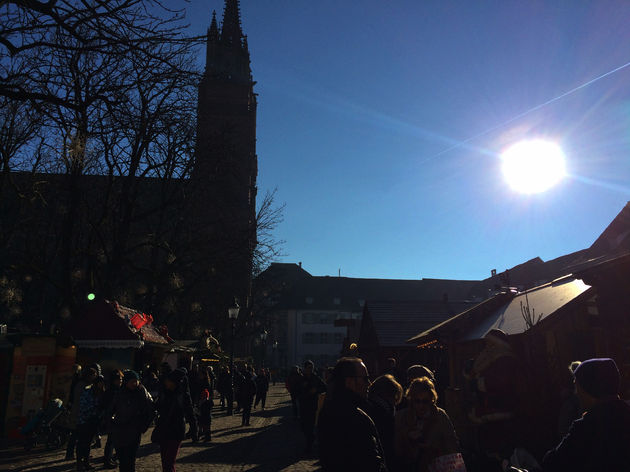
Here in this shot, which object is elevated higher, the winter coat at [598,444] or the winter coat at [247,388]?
the winter coat at [598,444]

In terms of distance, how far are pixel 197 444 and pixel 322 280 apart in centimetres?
7161

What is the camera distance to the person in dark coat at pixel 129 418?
6.77m

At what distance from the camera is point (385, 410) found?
458 centimetres

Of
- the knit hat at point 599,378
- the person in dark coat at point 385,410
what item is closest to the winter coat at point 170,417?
the person in dark coat at point 385,410

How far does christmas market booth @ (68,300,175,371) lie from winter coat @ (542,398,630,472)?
12.9 m

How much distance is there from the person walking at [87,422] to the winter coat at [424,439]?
6217 mm

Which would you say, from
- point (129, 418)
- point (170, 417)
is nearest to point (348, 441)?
point (170, 417)

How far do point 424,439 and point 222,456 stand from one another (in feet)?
25.6

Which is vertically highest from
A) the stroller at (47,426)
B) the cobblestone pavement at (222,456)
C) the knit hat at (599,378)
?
the knit hat at (599,378)

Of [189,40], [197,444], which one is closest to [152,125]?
[197,444]

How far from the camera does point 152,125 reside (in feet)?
55.1

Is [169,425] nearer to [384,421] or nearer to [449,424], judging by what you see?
[384,421]

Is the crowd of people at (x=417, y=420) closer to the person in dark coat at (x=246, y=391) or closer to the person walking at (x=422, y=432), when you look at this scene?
the person walking at (x=422, y=432)

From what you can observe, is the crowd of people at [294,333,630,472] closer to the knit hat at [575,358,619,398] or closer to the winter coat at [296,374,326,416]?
the knit hat at [575,358,619,398]
